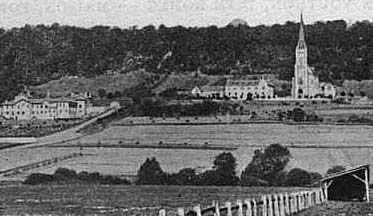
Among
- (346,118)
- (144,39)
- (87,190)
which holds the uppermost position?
(144,39)

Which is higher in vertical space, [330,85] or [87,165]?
[330,85]

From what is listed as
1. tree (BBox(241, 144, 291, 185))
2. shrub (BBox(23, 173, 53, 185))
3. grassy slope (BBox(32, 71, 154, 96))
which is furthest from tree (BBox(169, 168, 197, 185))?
shrub (BBox(23, 173, 53, 185))

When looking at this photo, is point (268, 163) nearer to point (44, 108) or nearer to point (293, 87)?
point (293, 87)

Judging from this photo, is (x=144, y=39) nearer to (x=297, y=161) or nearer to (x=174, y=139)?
(x=174, y=139)

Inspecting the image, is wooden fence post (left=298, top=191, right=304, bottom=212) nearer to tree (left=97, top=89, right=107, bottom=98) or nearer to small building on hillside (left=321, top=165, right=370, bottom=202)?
small building on hillside (left=321, top=165, right=370, bottom=202)

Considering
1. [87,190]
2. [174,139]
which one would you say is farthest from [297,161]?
[87,190]
